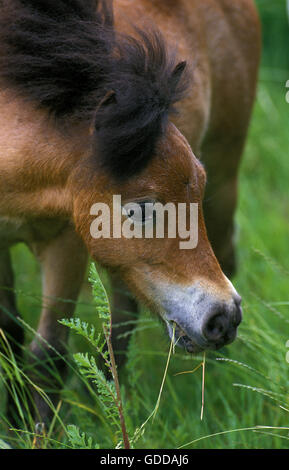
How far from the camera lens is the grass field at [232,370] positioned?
11.4 feet

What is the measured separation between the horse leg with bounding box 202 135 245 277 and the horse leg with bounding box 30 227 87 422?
1.37m

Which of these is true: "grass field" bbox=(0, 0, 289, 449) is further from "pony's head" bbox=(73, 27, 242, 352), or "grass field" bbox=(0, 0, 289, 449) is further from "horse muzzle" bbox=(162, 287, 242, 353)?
"pony's head" bbox=(73, 27, 242, 352)

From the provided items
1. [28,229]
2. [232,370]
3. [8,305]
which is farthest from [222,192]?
[28,229]

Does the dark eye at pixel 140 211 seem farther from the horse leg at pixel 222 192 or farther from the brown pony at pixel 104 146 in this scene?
the horse leg at pixel 222 192

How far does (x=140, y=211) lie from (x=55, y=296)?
1048 mm

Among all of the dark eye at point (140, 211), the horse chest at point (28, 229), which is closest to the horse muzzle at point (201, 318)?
the dark eye at point (140, 211)

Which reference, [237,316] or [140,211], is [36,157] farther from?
[237,316]

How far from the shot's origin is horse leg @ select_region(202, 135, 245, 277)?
4832 mm

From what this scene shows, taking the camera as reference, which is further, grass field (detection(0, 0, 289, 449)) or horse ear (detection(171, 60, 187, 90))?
grass field (detection(0, 0, 289, 449))

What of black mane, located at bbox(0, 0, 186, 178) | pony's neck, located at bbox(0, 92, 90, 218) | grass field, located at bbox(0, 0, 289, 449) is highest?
black mane, located at bbox(0, 0, 186, 178)

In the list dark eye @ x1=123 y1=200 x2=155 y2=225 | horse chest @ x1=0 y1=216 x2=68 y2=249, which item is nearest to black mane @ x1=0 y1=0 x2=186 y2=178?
dark eye @ x1=123 y1=200 x2=155 y2=225

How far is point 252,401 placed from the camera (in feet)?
12.7

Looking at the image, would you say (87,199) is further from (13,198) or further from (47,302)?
(47,302)

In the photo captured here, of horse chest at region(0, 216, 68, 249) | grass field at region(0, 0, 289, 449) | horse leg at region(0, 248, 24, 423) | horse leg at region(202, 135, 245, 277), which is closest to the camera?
horse chest at region(0, 216, 68, 249)
